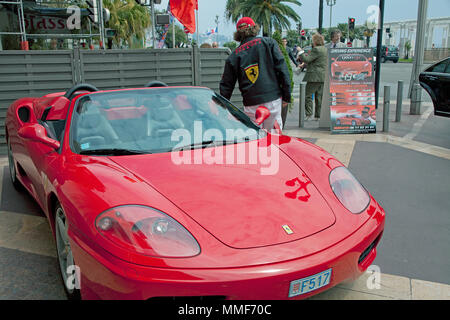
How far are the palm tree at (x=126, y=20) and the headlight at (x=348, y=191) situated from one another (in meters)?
34.3

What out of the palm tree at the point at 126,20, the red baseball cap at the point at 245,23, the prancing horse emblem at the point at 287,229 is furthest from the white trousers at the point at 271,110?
the palm tree at the point at 126,20

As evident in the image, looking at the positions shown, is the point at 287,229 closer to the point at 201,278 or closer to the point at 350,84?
the point at 201,278

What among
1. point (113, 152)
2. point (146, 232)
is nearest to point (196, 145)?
point (113, 152)

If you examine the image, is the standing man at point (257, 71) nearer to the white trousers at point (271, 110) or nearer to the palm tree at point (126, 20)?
the white trousers at point (271, 110)

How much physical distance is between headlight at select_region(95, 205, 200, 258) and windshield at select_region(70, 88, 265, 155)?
0.78m

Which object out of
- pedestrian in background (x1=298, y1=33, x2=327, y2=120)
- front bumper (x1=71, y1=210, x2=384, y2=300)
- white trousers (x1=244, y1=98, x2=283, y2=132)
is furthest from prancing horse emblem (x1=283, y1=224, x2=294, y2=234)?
pedestrian in background (x1=298, y1=33, x2=327, y2=120)

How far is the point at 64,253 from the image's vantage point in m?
2.60

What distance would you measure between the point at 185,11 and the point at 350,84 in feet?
18.2

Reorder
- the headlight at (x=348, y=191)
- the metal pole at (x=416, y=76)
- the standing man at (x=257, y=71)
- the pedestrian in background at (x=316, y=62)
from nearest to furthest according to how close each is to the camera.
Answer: the headlight at (x=348, y=191) → the standing man at (x=257, y=71) → the pedestrian in background at (x=316, y=62) → the metal pole at (x=416, y=76)

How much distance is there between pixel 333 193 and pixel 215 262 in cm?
97

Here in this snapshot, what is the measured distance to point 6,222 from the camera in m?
3.80

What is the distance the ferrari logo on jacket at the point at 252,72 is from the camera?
16.1ft

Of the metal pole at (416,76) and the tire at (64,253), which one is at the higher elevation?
the metal pole at (416,76)
